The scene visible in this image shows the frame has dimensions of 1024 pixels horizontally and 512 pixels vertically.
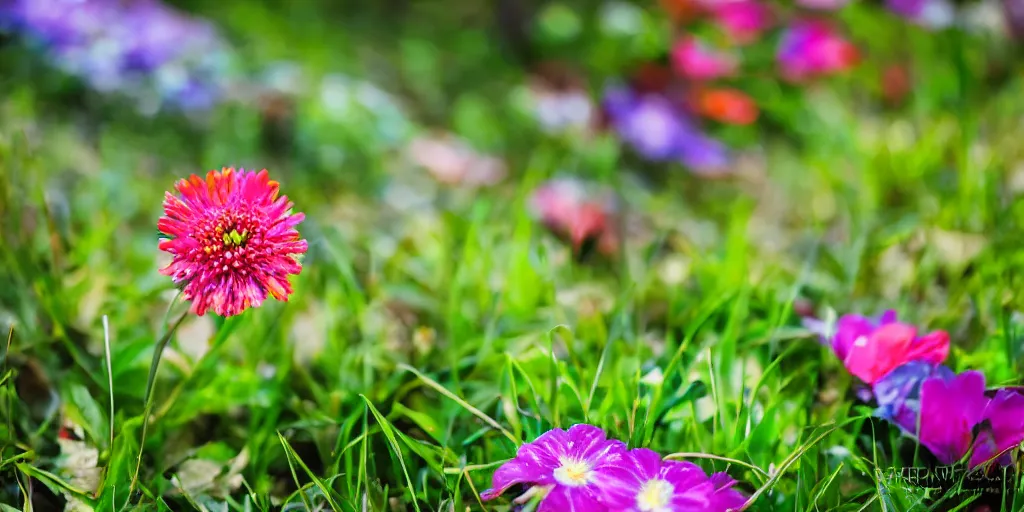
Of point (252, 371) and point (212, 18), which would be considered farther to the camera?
point (212, 18)

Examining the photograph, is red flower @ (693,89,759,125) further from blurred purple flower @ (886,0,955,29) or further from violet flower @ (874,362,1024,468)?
violet flower @ (874,362,1024,468)

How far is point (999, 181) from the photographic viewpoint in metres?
1.52

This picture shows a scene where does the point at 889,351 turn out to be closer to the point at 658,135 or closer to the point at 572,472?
the point at 572,472

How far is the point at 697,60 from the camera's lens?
195 cm

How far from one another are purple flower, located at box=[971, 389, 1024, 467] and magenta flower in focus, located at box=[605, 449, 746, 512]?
29cm

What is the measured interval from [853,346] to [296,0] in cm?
223

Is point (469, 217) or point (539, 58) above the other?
point (539, 58)

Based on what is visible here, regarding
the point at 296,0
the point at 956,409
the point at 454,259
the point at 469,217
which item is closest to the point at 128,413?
the point at 454,259

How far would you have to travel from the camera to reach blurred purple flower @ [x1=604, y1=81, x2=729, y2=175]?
6.17 ft

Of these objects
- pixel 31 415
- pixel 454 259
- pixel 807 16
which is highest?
pixel 807 16

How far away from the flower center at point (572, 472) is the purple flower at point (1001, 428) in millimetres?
435

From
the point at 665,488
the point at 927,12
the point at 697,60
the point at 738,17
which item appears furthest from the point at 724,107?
the point at 665,488

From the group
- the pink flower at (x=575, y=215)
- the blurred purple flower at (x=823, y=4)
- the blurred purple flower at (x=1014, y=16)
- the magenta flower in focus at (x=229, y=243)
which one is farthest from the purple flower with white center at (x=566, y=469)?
the blurred purple flower at (x=1014, y=16)

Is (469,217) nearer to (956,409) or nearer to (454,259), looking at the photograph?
(454,259)
